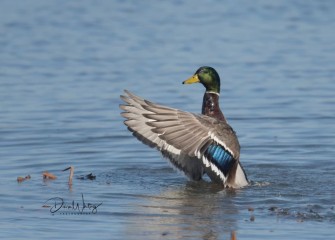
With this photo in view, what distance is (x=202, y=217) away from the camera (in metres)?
7.98

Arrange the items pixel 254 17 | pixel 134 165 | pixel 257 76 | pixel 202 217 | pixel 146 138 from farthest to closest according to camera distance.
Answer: pixel 254 17 → pixel 257 76 → pixel 134 165 → pixel 146 138 → pixel 202 217

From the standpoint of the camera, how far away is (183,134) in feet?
28.3

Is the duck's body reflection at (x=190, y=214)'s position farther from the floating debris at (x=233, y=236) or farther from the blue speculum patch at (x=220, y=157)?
the blue speculum patch at (x=220, y=157)

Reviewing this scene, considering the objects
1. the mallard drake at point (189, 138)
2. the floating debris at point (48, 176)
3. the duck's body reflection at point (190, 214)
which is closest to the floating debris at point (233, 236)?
the duck's body reflection at point (190, 214)

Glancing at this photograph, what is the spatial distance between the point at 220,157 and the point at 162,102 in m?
4.47

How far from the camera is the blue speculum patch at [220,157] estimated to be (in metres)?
8.84

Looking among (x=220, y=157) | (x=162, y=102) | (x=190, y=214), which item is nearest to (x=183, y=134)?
(x=220, y=157)

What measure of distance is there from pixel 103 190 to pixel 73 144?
7.73 ft

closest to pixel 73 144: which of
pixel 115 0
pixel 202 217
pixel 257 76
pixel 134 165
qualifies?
pixel 134 165

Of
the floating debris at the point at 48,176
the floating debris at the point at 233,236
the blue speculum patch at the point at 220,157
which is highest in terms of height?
the blue speculum patch at the point at 220,157

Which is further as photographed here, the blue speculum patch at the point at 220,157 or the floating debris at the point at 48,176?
the floating debris at the point at 48,176

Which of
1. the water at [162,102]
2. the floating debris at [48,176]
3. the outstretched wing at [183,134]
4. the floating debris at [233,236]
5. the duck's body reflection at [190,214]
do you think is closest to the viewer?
the floating debris at [233,236]

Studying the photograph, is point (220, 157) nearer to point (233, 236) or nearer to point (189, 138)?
point (189, 138)

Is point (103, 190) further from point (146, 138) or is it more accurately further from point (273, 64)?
point (273, 64)
